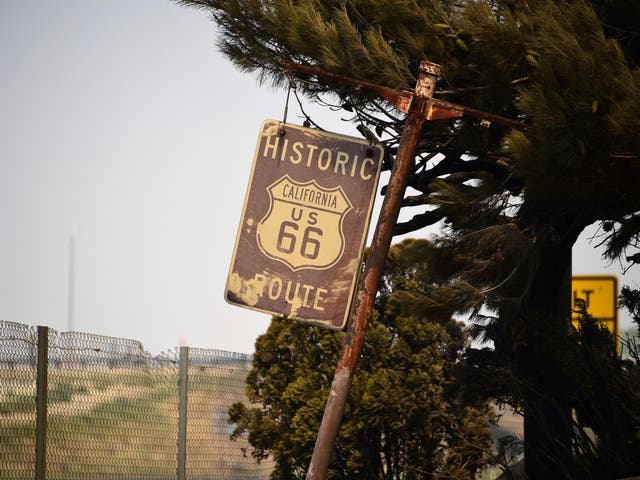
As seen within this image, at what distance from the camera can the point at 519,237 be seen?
920 centimetres

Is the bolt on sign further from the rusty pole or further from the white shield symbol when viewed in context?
the rusty pole

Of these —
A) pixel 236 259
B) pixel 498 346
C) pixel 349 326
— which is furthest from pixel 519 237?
pixel 236 259

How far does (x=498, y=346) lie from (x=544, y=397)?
1269 mm

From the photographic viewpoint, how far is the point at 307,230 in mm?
6617

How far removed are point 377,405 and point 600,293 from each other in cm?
291

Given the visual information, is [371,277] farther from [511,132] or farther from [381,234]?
[511,132]

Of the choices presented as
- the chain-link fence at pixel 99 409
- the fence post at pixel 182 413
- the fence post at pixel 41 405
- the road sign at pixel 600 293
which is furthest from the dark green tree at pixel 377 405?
the fence post at pixel 41 405

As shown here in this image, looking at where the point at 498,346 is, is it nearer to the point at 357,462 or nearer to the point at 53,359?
the point at 357,462

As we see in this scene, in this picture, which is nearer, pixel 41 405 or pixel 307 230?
pixel 307 230

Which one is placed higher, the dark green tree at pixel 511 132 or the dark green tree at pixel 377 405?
the dark green tree at pixel 511 132

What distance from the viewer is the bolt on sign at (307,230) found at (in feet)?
21.6

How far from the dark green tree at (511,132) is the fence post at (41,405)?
2.97 m

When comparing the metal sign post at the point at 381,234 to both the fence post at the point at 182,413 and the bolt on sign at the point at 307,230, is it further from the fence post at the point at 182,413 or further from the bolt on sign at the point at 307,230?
the fence post at the point at 182,413

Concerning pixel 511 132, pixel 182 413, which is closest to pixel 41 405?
pixel 182 413
